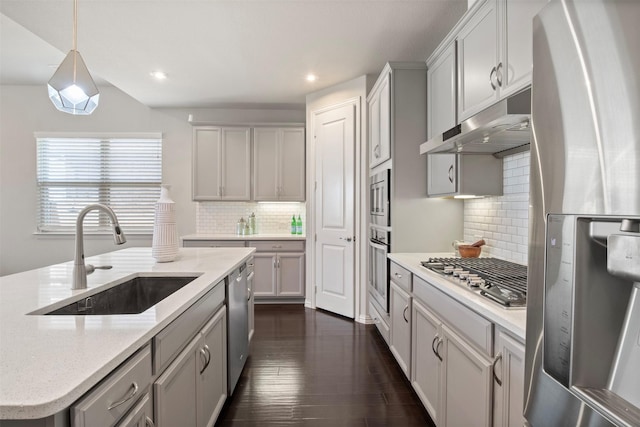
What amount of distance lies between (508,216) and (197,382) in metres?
2.05

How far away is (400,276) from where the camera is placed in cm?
234

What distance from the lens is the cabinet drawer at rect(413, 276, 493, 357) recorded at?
4.13ft

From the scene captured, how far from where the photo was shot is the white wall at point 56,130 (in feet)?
15.0

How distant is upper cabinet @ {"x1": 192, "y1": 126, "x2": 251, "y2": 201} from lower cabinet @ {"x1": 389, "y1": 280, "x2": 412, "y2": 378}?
2679 mm

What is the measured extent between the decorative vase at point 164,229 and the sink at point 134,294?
303 millimetres

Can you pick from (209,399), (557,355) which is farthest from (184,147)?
(557,355)

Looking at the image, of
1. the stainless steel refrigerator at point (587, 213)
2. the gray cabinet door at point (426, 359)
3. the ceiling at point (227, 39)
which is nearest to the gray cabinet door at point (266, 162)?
the ceiling at point (227, 39)

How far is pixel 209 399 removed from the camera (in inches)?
64.2

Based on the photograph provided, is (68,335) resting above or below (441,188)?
below

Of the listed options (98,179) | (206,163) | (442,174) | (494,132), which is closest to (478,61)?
(494,132)

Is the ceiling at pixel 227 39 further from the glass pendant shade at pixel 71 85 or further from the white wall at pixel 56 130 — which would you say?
the glass pendant shade at pixel 71 85

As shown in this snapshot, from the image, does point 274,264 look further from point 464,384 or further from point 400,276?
point 464,384

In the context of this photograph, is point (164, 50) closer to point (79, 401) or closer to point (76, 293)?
point (76, 293)

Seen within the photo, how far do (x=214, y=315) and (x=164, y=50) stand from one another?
254cm
